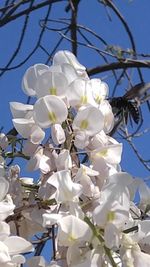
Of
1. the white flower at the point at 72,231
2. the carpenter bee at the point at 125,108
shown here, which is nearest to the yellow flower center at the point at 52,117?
the white flower at the point at 72,231

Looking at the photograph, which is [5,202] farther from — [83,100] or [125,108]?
[125,108]

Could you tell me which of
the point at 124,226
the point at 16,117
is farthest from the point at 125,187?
the point at 16,117

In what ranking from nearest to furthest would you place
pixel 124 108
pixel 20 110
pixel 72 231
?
1. pixel 72 231
2. pixel 20 110
3. pixel 124 108

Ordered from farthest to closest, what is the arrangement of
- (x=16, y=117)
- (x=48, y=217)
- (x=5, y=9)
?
(x=5, y=9)
(x=16, y=117)
(x=48, y=217)

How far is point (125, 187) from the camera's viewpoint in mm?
561

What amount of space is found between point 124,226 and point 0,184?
104mm

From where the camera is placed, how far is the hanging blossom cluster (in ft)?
1.82

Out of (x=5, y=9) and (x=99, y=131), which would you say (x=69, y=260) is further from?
(x=5, y=9)

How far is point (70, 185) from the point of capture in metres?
0.56

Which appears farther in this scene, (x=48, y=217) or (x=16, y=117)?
(x=16, y=117)

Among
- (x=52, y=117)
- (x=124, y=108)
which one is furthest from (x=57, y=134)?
(x=124, y=108)

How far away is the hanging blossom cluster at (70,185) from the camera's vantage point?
556mm

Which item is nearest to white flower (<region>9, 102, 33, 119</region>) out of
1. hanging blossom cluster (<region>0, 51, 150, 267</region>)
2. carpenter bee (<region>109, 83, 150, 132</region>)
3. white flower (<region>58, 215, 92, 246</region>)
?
hanging blossom cluster (<region>0, 51, 150, 267</region>)

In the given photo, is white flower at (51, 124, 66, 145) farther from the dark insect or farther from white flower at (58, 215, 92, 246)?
the dark insect
